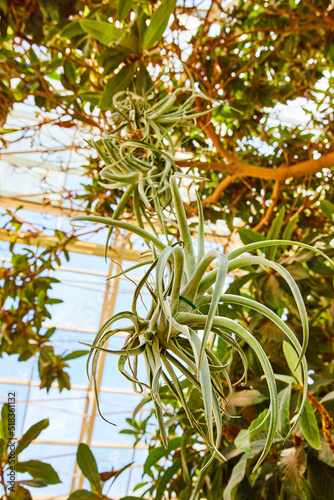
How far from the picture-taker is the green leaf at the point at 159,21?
0.92m

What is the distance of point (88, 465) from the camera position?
1.16 m

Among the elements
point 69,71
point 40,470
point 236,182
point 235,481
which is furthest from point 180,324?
point 236,182

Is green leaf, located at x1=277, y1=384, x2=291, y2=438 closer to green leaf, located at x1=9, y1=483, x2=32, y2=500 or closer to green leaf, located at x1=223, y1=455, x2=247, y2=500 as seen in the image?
green leaf, located at x1=223, y1=455, x2=247, y2=500

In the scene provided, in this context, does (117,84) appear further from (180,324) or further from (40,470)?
(40,470)

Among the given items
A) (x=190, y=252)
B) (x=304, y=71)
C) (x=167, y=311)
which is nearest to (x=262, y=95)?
(x=304, y=71)

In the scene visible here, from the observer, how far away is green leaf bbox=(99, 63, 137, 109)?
1033 mm

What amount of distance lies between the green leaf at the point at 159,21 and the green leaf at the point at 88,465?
3.18 feet

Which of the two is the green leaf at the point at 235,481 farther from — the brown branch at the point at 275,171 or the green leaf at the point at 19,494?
the brown branch at the point at 275,171

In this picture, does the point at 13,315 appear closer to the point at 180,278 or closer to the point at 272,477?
the point at 272,477

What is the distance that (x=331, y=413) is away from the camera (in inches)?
43.1

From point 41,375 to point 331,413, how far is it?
3.51 feet

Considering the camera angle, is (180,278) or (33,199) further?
(33,199)

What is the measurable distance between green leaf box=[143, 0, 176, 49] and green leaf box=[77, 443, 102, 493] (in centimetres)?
97

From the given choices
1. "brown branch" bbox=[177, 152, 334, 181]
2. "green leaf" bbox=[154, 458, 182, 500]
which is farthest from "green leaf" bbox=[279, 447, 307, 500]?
"brown branch" bbox=[177, 152, 334, 181]
